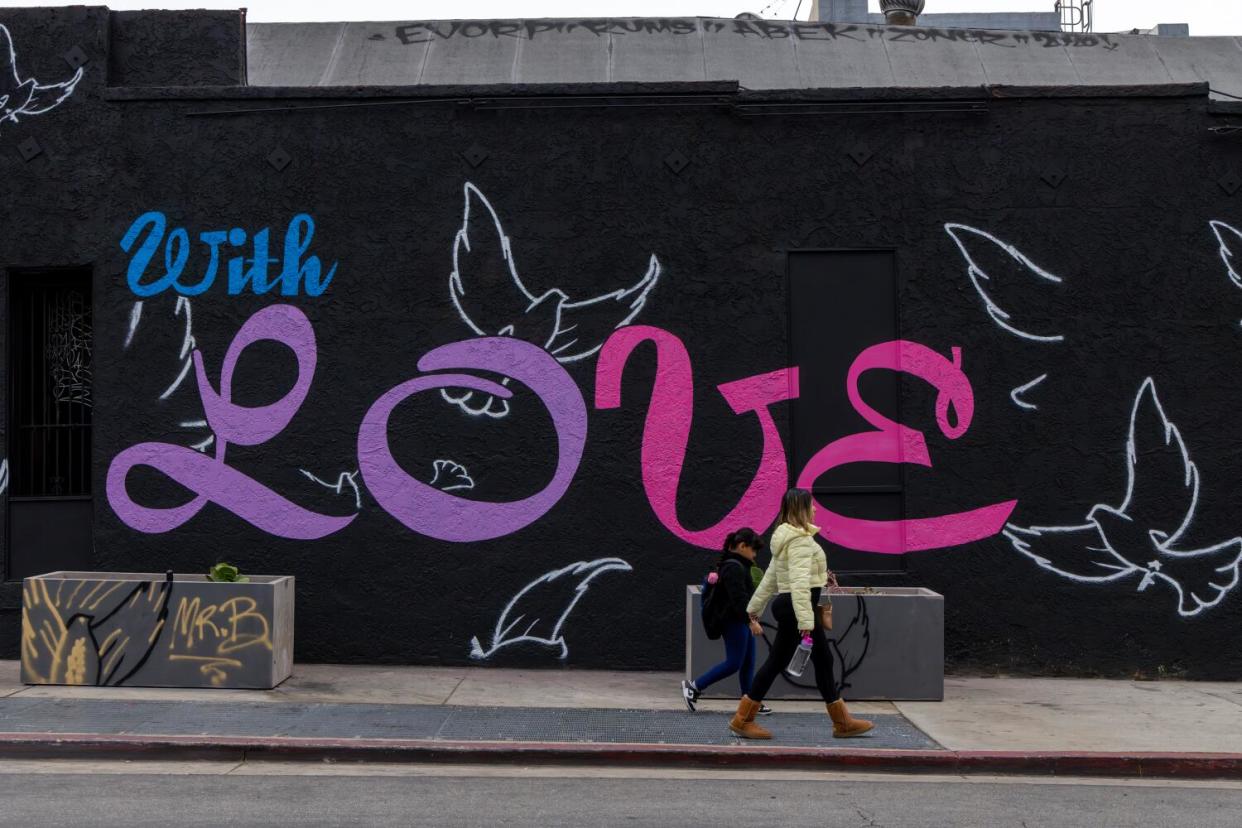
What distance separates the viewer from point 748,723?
8.49 m

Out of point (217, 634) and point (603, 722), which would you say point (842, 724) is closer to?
point (603, 722)

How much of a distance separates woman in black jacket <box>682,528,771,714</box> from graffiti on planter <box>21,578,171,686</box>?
13.9ft

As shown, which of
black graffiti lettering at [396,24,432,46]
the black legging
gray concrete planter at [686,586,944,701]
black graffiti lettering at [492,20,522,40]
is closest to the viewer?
the black legging

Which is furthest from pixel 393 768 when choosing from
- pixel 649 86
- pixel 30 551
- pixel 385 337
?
pixel 649 86

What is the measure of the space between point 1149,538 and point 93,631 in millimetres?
8625

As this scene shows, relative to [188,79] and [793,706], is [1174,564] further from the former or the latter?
[188,79]

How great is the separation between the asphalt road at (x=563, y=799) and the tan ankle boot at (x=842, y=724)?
586 mm

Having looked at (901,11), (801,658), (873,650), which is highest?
(901,11)

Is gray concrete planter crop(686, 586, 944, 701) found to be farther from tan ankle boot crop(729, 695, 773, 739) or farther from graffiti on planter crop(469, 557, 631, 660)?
graffiti on planter crop(469, 557, 631, 660)

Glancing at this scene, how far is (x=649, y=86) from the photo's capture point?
1105 cm

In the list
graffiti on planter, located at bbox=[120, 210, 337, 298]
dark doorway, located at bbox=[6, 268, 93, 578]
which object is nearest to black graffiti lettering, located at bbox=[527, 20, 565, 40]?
graffiti on planter, located at bbox=[120, 210, 337, 298]

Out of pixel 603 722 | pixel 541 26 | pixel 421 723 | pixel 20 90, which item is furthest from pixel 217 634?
pixel 541 26

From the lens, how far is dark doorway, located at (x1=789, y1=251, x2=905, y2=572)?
11.1 m

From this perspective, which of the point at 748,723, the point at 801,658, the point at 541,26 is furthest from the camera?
the point at 541,26
